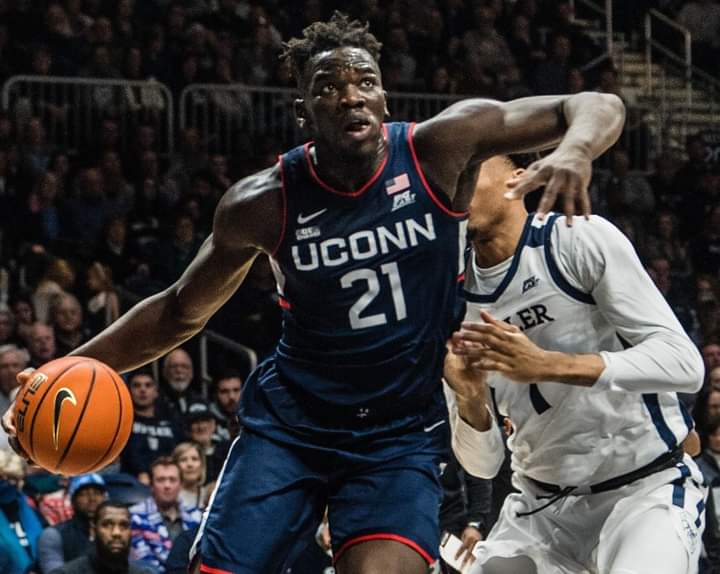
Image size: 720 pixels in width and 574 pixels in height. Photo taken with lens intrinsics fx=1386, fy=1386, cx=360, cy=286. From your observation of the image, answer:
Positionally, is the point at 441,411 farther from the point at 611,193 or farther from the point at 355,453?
the point at 611,193

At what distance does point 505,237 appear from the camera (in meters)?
4.44

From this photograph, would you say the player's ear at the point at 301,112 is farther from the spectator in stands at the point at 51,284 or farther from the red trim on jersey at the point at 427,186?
the spectator in stands at the point at 51,284

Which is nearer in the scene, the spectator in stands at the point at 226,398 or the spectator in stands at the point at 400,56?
the spectator in stands at the point at 226,398

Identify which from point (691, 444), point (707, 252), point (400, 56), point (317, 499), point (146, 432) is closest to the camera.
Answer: point (317, 499)

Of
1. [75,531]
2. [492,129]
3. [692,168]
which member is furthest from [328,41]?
[692,168]

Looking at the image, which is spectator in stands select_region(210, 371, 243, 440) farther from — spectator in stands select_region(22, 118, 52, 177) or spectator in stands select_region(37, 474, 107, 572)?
spectator in stands select_region(22, 118, 52, 177)

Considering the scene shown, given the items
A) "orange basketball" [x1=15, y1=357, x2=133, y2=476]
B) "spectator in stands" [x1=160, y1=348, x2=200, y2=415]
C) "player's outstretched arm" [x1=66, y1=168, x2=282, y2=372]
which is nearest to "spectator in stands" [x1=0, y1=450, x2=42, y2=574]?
"spectator in stands" [x1=160, y1=348, x2=200, y2=415]

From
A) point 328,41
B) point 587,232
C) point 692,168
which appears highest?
point 328,41

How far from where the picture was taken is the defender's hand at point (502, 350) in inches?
152

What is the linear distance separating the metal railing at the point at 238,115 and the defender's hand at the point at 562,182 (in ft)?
29.9

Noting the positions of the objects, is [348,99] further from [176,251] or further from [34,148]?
[34,148]

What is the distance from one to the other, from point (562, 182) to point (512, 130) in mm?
550

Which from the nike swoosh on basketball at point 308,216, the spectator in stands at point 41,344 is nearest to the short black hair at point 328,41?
the nike swoosh on basketball at point 308,216

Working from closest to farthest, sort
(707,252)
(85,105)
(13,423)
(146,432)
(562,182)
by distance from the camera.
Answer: (562,182) < (13,423) < (146,432) < (85,105) < (707,252)
